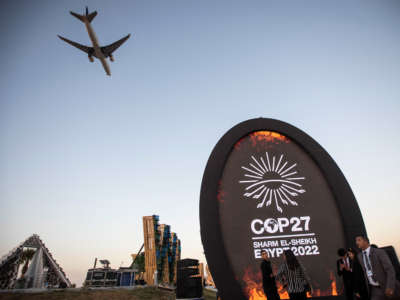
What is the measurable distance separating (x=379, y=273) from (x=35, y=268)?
84.8 ft

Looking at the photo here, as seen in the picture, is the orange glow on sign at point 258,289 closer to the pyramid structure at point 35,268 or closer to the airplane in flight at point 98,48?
the pyramid structure at point 35,268

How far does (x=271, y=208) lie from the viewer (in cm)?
861

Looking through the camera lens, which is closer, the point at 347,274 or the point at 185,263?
the point at 347,274

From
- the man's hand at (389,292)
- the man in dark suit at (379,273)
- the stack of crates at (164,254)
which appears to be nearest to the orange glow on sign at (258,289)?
the man in dark suit at (379,273)

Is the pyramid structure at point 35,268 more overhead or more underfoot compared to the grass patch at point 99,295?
more overhead

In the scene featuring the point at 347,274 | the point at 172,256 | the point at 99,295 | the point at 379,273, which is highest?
the point at 172,256

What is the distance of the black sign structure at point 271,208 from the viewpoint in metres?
7.66

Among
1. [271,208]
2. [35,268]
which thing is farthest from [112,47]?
[271,208]

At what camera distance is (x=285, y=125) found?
10242mm

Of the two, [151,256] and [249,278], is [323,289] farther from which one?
[151,256]

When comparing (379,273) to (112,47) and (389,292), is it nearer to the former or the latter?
(389,292)

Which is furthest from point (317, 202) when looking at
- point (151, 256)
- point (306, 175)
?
point (151, 256)

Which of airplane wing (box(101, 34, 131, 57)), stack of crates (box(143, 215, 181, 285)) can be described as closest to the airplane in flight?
airplane wing (box(101, 34, 131, 57))

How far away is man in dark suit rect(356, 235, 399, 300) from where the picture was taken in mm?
3643
